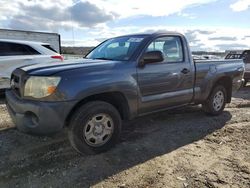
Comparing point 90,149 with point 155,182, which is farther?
→ point 90,149

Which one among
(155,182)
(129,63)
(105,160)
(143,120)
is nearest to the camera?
(155,182)

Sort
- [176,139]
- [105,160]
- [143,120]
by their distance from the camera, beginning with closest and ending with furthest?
[105,160]
[176,139]
[143,120]

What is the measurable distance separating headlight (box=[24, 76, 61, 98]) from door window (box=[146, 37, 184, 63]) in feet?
6.24

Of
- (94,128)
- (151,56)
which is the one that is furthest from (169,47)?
(94,128)

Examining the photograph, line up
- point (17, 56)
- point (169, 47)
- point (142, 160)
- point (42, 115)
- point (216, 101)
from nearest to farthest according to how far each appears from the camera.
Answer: point (42, 115), point (142, 160), point (169, 47), point (216, 101), point (17, 56)

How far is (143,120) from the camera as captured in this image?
6.36 meters

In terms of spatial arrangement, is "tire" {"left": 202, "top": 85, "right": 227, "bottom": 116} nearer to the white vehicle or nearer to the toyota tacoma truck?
the toyota tacoma truck

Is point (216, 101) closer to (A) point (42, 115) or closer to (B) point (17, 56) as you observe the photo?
(A) point (42, 115)

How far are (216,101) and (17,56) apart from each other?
215 inches

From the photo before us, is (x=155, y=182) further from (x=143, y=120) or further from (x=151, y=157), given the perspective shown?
(x=143, y=120)

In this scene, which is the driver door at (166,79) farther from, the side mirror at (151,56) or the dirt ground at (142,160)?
the dirt ground at (142,160)

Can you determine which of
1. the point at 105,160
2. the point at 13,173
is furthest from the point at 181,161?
the point at 13,173

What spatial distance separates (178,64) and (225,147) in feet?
5.46

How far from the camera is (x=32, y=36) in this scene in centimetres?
1461
